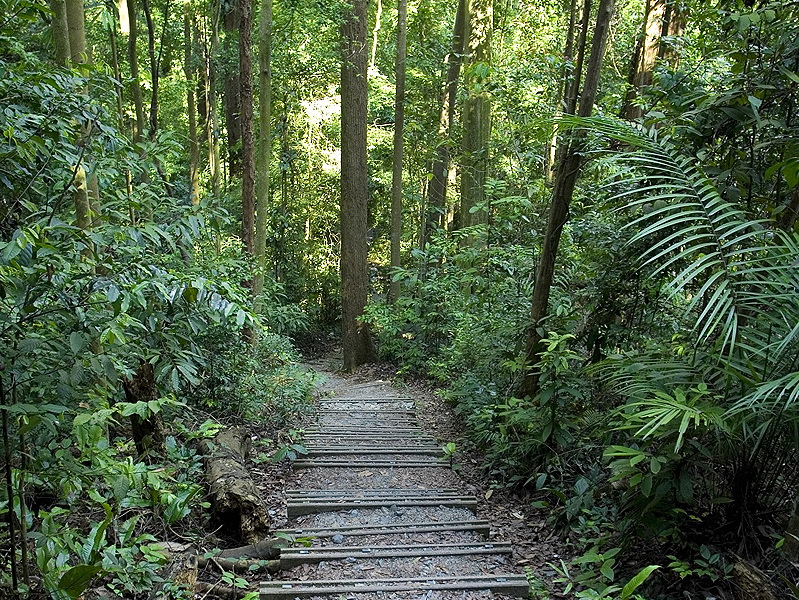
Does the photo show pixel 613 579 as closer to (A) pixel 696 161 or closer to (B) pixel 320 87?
(A) pixel 696 161

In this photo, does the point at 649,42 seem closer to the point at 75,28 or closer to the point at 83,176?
the point at 75,28

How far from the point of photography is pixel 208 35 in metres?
11.9

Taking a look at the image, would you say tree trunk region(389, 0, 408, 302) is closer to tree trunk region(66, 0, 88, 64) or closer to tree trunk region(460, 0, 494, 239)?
tree trunk region(460, 0, 494, 239)

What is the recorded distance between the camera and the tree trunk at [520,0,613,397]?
470 cm

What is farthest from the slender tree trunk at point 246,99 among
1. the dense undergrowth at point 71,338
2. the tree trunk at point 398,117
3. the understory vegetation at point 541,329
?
the tree trunk at point 398,117

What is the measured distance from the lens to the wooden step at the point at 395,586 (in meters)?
3.38

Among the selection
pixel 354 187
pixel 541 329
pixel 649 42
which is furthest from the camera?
pixel 354 187

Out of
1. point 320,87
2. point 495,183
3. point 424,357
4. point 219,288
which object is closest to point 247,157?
point 495,183

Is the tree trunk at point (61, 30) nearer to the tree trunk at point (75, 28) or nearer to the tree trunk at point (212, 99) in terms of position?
the tree trunk at point (75, 28)

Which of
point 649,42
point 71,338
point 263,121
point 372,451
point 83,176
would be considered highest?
point 649,42

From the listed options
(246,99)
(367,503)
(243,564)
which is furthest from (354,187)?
(243,564)

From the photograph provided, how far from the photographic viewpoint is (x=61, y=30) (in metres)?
3.68

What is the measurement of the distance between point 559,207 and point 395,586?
10.5ft

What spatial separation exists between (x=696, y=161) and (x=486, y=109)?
7.97 meters
